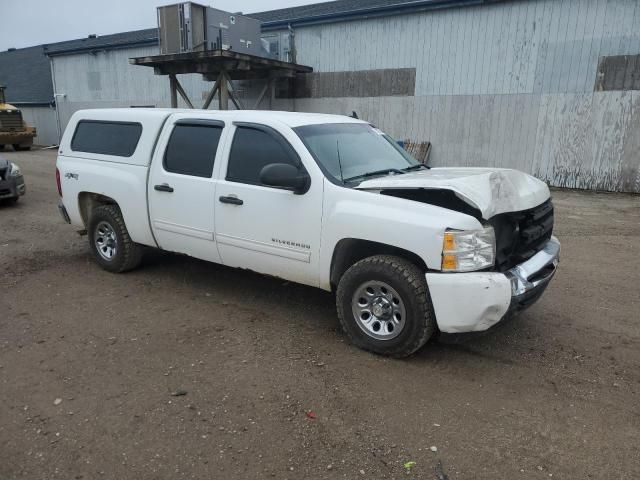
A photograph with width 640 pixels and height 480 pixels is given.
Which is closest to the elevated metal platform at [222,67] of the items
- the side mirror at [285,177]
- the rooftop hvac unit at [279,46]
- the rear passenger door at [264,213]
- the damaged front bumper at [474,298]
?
the rooftop hvac unit at [279,46]

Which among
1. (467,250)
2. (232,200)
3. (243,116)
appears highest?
(243,116)

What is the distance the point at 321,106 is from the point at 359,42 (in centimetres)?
242

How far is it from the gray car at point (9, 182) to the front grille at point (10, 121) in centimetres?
1442

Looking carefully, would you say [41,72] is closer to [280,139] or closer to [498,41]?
[498,41]

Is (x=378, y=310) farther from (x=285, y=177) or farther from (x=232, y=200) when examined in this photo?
(x=232, y=200)

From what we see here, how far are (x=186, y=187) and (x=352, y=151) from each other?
167cm

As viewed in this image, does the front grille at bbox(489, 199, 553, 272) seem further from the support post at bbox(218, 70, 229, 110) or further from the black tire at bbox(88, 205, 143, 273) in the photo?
the support post at bbox(218, 70, 229, 110)

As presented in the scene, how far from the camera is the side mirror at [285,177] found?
13.2 feet

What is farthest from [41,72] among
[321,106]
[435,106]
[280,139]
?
[280,139]

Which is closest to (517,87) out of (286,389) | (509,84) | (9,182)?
(509,84)

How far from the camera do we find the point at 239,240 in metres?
4.66

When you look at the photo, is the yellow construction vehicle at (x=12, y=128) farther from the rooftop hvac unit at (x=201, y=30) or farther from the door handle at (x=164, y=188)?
the door handle at (x=164, y=188)

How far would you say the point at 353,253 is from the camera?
418 centimetres

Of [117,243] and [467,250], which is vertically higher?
[467,250]
